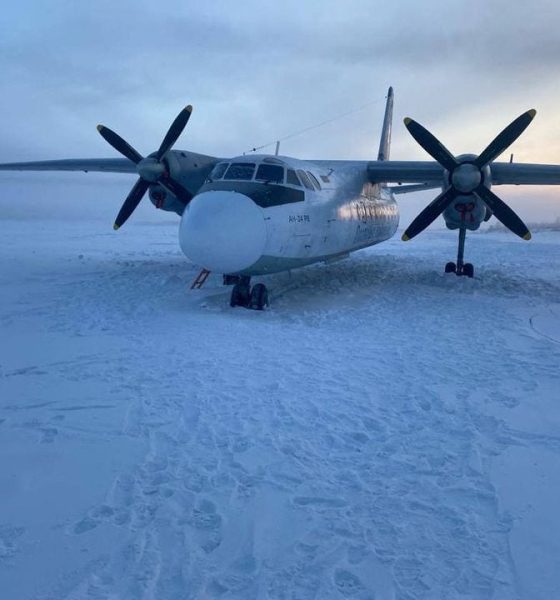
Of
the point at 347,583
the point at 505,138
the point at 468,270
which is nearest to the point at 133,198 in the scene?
the point at 505,138

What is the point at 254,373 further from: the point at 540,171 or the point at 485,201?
the point at 540,171

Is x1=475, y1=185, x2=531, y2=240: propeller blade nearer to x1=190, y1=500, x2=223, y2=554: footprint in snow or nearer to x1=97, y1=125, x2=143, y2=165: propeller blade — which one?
x1=97, y1=125, x2=143, y2=165: propeller blade

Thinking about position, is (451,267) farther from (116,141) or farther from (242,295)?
(116,141)

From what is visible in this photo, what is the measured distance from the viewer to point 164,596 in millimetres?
2668

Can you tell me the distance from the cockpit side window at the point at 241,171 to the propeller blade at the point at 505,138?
6.47m

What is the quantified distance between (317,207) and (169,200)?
605 cm

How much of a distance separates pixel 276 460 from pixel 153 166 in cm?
1251

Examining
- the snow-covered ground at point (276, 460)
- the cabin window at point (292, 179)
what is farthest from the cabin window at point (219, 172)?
the snow-covered ground at point (276, 460)

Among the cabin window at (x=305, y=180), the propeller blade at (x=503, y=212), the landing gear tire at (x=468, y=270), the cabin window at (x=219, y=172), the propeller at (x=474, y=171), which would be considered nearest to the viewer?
the cabin window at (x=219, y=172)

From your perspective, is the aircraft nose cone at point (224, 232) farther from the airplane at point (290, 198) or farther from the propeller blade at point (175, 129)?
the propeller blade at point (175, 129)

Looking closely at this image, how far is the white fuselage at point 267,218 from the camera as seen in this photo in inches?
376

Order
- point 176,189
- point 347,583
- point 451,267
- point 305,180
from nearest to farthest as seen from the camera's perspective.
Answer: point 347,583 → point 305,180 → point 176,189 → point 451,267

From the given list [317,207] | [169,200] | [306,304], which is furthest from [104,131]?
[306,304]

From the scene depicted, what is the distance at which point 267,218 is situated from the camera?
10.1 metres
